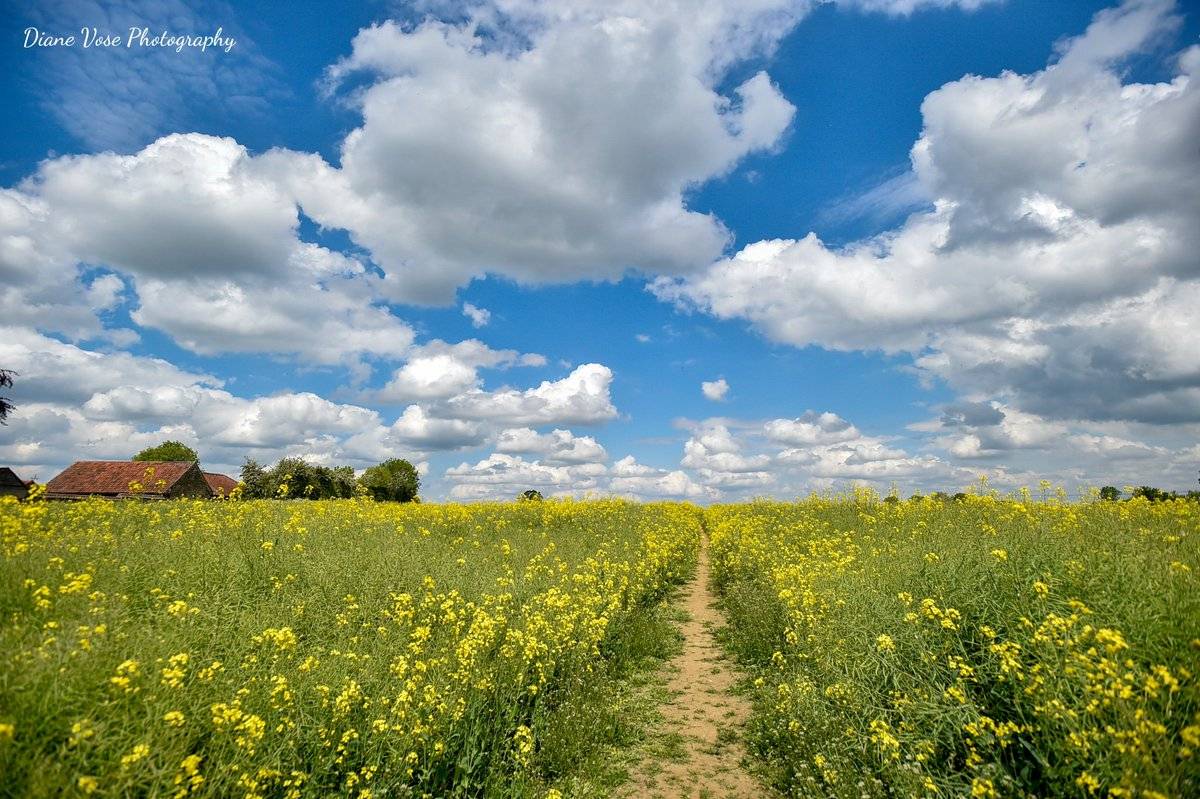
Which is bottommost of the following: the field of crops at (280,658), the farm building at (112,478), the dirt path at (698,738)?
the dirt path at (698,738)

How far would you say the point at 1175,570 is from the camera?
604 centimetres

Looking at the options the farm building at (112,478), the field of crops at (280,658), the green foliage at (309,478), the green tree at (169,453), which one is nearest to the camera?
the field of crops at (280,658)

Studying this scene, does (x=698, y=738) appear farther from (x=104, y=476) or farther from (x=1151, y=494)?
(x=104, y=476)

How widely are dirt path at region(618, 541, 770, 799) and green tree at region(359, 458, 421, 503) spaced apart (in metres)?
69.2

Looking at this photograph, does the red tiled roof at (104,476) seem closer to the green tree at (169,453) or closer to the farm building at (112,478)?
the farm building at (112,478)

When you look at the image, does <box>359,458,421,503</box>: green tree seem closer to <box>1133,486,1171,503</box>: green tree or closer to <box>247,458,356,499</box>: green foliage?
<box>247,458,356,499</box>: green foliage

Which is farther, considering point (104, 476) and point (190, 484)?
point (190, 484)

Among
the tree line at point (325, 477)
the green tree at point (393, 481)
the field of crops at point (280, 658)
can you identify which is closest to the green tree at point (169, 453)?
the tree line at point (325, 477)

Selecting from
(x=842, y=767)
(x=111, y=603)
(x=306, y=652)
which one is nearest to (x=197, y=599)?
(x=111, y=603)

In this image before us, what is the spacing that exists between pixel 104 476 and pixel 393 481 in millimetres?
35533

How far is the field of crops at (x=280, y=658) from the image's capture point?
13.6 feet

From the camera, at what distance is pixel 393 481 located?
3132 inches

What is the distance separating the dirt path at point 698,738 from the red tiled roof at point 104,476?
156 feet

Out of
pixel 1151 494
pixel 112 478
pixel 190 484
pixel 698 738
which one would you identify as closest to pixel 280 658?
pixel 698 738
